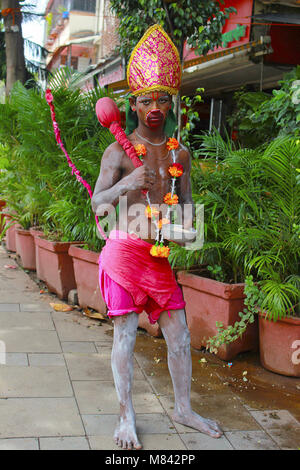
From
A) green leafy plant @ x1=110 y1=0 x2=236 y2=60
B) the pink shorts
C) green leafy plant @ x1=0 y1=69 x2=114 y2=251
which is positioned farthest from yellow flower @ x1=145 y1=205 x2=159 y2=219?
green leafy plant @ x1=110 y1=0 x2=236 y2=60

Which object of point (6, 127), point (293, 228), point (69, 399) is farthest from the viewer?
point (6, 127)

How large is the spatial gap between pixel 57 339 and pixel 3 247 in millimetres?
5110

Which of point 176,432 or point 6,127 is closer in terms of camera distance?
point 176,432

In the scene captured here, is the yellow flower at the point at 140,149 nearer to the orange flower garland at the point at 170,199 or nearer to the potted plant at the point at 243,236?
the orange flower garland at the point at 170,199

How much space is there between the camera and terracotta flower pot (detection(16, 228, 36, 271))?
22.2ft

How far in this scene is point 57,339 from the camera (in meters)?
4.25

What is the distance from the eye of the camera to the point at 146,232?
2.76 meters

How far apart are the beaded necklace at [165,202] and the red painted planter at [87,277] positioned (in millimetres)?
2147

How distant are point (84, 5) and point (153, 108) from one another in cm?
2252

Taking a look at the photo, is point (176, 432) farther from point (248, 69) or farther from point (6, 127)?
point (248, 69)

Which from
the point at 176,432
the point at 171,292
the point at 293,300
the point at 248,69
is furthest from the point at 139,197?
the point at 248,69

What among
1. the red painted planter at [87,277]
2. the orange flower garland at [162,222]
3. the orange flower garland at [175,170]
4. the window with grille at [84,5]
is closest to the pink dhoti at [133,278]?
the orange flower garland at [162,222]

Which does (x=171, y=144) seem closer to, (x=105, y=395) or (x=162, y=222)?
(x=162, y=222)

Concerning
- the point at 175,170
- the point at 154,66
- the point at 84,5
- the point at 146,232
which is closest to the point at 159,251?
the point at 146,232
